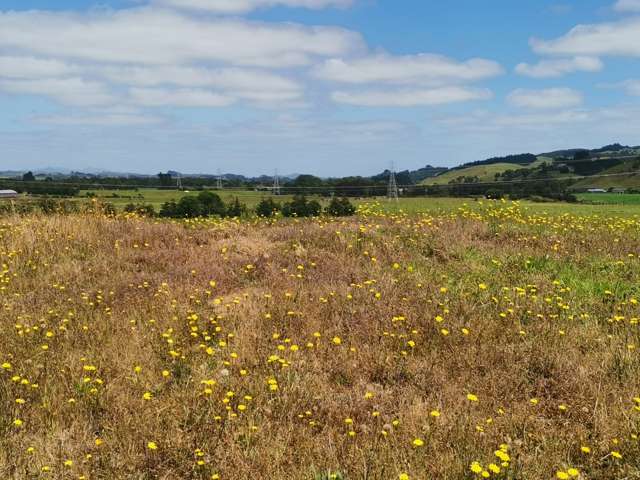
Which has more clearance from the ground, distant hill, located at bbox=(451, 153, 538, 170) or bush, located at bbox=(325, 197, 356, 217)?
distant hill, located at bbox=(451, 153, 538, 170)

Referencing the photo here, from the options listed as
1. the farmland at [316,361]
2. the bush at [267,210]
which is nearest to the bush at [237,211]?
the bush at [267,210]

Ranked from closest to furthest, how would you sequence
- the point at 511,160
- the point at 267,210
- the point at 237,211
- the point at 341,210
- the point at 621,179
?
the point at 341,210, the point at 267,210, the point at 237,211, the point at 621,179, the point at 511,160

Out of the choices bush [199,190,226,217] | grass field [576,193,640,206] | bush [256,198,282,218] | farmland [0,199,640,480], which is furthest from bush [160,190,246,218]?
grass field [576,193,640,206]

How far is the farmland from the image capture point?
386 cm

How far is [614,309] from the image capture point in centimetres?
689

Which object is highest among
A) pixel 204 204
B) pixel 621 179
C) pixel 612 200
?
pixel 621 179

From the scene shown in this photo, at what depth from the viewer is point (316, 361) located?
5406 millimetres

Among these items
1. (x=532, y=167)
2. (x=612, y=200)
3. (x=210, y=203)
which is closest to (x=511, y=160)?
(x=532, y=167)

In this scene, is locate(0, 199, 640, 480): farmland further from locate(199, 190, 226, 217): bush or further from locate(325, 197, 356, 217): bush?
locate(199, 190, 226, 217): bush

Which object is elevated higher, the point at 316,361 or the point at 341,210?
the point at 341,210

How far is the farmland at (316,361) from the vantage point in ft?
12.7

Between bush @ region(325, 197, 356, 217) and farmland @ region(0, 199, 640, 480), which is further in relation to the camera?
bush @ region(325, 197, 356, 217)

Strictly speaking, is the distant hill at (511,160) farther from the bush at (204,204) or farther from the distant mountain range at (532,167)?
the bush at (204,204)

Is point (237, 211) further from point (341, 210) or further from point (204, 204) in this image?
point (204, 204)
